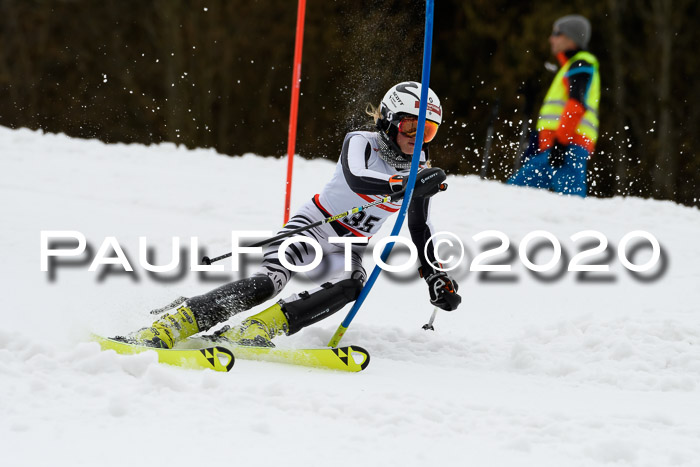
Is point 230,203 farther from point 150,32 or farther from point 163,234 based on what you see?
point 150,32

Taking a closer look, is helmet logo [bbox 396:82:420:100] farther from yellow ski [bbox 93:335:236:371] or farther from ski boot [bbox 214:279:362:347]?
yellow ski [bbox 93:335:236:371]

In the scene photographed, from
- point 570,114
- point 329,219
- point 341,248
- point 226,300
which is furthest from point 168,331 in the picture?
point 570,114

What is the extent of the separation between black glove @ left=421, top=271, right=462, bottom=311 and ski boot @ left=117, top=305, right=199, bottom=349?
1.24 m

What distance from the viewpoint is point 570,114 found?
749 centimetres

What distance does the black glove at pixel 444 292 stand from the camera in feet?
13.4

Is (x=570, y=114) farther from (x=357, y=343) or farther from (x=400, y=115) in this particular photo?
(x=357, y=343)

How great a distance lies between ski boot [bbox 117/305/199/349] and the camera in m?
3.36

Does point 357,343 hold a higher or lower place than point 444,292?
lower

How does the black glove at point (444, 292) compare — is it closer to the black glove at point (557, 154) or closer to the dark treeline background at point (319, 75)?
the black glove at point (557, 154)

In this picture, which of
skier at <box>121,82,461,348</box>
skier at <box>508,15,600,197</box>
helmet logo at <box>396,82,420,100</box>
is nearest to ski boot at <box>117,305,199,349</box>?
skier at <box>121,82,461,348</box>

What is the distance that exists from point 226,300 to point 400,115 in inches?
48.3

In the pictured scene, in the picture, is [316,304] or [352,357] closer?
[352,357]

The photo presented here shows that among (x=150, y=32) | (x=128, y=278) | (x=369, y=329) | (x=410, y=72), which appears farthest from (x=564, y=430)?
(x=150, y=32)

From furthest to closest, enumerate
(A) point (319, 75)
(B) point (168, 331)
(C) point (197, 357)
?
(A) point (319, 75), (B) point (168, 331), (C) point (197, 357)
